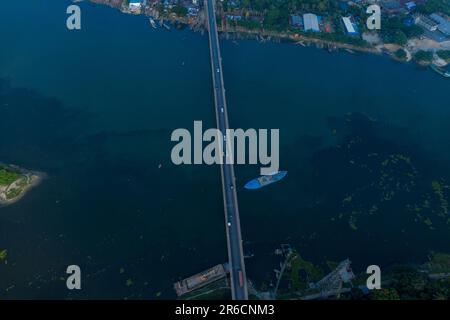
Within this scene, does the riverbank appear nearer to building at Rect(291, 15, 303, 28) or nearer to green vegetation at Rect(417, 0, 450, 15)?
building at Rect(291, 15, 303, 28)

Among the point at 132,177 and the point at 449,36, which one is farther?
the point at 449,36

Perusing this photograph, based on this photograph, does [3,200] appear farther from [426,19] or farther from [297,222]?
[426,19]

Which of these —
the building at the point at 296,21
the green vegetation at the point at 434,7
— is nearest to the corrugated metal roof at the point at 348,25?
the building at the point at 296,21

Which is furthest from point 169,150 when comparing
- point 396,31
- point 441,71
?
point 441,71

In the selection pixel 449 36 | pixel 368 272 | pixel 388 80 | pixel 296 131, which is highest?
pixel 449 36

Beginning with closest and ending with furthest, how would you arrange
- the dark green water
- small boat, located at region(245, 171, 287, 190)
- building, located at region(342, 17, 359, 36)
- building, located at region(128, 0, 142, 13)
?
the dark green water < small boat, located at region(245, 171, 287, 190) < building, located at region(342, 17, 359, 36) < building, located at region(128, 0, 142, 13)

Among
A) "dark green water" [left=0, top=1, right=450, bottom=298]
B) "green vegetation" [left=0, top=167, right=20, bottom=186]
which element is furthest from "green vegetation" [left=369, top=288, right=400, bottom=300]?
"green vegetation" [left=0, top=167, right=20, bottom=186]

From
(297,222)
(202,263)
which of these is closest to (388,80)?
(297,222)
